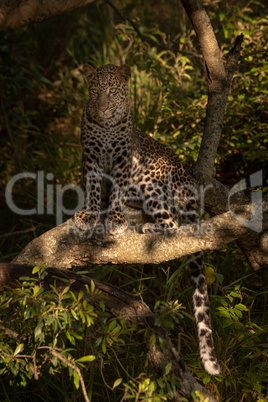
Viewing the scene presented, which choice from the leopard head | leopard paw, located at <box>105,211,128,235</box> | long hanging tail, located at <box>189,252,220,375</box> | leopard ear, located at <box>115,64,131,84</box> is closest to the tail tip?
long hanging tail, located at <box>189,252,220,375</box>

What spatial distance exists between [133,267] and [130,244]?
204 cm

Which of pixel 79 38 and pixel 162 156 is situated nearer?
pixel 162 156

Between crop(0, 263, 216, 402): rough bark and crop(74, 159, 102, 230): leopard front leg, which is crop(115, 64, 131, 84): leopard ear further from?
crop(0, 263, 216, 402): rough bark

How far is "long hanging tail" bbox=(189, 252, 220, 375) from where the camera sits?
4133 mm

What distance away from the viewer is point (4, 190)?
8586mm

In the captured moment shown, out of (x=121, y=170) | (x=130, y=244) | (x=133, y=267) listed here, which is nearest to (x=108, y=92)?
(x=121, y=170)

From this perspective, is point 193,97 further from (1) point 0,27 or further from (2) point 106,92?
(1) point 0,27

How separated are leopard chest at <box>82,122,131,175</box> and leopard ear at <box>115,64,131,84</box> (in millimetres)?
560

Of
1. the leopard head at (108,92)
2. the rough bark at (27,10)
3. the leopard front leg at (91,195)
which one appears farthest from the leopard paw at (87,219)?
the rough bark at (27,10)

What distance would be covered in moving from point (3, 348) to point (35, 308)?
0.39 m

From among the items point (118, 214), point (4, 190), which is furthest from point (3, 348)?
point (4, 190)

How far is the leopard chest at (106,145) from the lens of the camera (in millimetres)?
5207

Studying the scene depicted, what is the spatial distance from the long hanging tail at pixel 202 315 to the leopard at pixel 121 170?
617 mm

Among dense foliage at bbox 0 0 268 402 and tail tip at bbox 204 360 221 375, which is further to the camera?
tail tip at bbox 204 360 221 375
